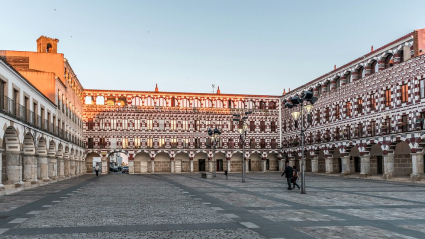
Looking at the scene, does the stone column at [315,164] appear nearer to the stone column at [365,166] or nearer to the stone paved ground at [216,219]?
the stone column at [365,166]

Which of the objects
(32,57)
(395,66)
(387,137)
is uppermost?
(32,57)

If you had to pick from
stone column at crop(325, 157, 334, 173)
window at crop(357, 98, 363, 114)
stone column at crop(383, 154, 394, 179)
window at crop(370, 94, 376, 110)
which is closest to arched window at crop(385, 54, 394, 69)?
window at crop(370, 94, 376, 110)

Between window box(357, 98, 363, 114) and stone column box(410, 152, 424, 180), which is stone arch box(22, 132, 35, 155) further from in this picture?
window box(357, 98, 363, 114)

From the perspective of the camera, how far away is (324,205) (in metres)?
17.9

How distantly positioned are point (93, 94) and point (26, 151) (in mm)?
37991

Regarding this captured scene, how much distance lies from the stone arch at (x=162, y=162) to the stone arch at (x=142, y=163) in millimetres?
1172

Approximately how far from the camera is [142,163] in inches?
2773

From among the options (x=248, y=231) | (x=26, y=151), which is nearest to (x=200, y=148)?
(x=26, y=151)

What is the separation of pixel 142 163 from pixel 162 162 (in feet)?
10.8

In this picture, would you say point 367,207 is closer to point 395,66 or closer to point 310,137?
point 395,66

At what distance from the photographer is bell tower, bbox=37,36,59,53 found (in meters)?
51.7

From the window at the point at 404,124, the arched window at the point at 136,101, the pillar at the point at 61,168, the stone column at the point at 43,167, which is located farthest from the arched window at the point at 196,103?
the window at the point at 404,124

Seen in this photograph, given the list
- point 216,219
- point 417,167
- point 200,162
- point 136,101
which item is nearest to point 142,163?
point 200,162

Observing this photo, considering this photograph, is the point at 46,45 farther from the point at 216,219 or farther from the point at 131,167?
the point at 216,219
